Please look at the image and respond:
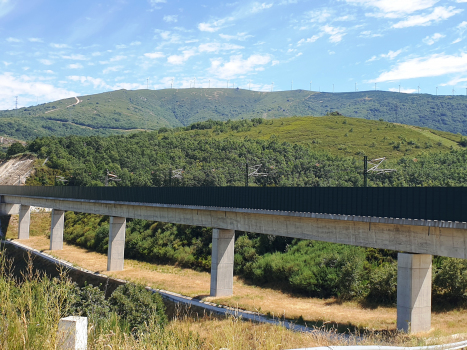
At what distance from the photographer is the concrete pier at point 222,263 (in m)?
26.0

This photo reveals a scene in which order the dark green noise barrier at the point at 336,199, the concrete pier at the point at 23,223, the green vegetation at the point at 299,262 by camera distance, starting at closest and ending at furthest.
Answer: the dark green noise barrier at the point at 336,199
the green vegetation at the point at 299,262
the concrete pier at the point at 23,223

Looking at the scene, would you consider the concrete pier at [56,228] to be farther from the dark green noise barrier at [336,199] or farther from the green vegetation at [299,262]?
the dark green noise barrier at [336,199]

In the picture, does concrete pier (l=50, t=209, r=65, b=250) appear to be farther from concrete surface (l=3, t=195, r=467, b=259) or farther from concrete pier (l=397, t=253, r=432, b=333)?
concrete pier (l=397, t=253, r=432, b=333)

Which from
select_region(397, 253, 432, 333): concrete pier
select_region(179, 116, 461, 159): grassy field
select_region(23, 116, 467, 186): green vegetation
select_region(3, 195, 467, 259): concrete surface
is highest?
select_region(179, 116, 461, 159): grassy field

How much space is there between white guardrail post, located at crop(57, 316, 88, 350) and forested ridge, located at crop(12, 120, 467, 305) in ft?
72.6

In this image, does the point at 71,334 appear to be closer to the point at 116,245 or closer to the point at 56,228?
the point at 116,245

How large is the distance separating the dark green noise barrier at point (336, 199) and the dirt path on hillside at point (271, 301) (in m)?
5.08

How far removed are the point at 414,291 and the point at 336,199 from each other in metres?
4.92

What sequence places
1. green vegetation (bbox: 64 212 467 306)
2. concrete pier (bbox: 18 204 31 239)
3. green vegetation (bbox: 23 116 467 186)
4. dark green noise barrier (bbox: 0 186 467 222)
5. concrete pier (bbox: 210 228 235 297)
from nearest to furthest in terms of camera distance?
dark green noise barrier (bbox: 0 186 467 222) → green vegetation (bbox: 64 212 467 306) → concrete pier (bbox: 210 228 235 297) → concrete pier (bbox: 18 204 31 239) → green vegetation (bbox: 23 116 467 186)

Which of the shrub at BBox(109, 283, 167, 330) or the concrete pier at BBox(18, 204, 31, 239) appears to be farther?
the concrete pier at BBox(18, 204, 31, 239)

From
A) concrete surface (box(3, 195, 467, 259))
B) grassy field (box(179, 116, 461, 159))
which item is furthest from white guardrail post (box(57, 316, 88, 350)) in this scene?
grassy field (box(179, 116, 461, 159))

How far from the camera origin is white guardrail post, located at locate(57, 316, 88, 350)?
5250mm

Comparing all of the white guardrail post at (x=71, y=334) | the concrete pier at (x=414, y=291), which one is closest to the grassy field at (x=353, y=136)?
the concrete pier at (x=414, y=291)

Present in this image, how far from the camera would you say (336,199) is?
1892 centimetres
